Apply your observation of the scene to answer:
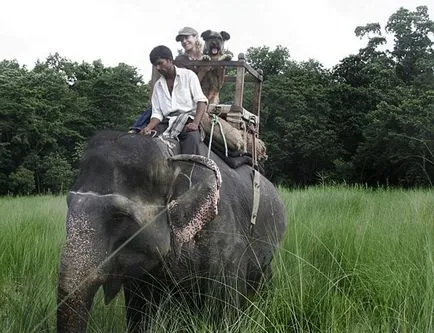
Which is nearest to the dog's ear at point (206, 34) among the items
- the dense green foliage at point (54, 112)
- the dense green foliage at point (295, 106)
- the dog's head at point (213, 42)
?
the dog's head at point (213, 42)

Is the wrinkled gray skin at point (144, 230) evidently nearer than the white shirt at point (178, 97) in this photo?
Yes

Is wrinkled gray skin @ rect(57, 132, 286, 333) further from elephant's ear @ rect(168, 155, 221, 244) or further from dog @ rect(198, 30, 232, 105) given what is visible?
dog @ rect(198, 30, 232, 105)

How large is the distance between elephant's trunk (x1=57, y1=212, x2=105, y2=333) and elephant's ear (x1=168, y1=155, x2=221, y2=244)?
452 mm

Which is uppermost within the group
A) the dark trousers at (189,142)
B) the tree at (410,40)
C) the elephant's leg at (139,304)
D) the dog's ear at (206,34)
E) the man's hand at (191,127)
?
the tree at (410,40)

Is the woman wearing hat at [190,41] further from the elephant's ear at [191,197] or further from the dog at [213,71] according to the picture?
the elephant's ear at [191,197]

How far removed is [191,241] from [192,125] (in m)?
0.67

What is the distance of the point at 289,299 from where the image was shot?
3.12 m

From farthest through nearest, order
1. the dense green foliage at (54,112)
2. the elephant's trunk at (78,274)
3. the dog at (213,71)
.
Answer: the dense green foliage at (54,112), the dog at (213,71), the elephant's trunk at (78,274)

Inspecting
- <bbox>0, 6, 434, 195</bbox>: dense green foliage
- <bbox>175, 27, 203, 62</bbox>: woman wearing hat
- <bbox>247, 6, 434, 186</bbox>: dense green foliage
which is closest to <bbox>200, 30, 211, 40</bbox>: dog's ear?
<bbox>175, 27, 203, 62</bbox>: woman wearing hat

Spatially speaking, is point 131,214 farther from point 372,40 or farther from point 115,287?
point 372,40

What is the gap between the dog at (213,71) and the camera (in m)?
4.68

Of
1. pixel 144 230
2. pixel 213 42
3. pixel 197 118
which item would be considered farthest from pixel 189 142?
pixel 213 42

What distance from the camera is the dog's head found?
208 inches

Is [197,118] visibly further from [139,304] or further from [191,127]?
[139,304]
